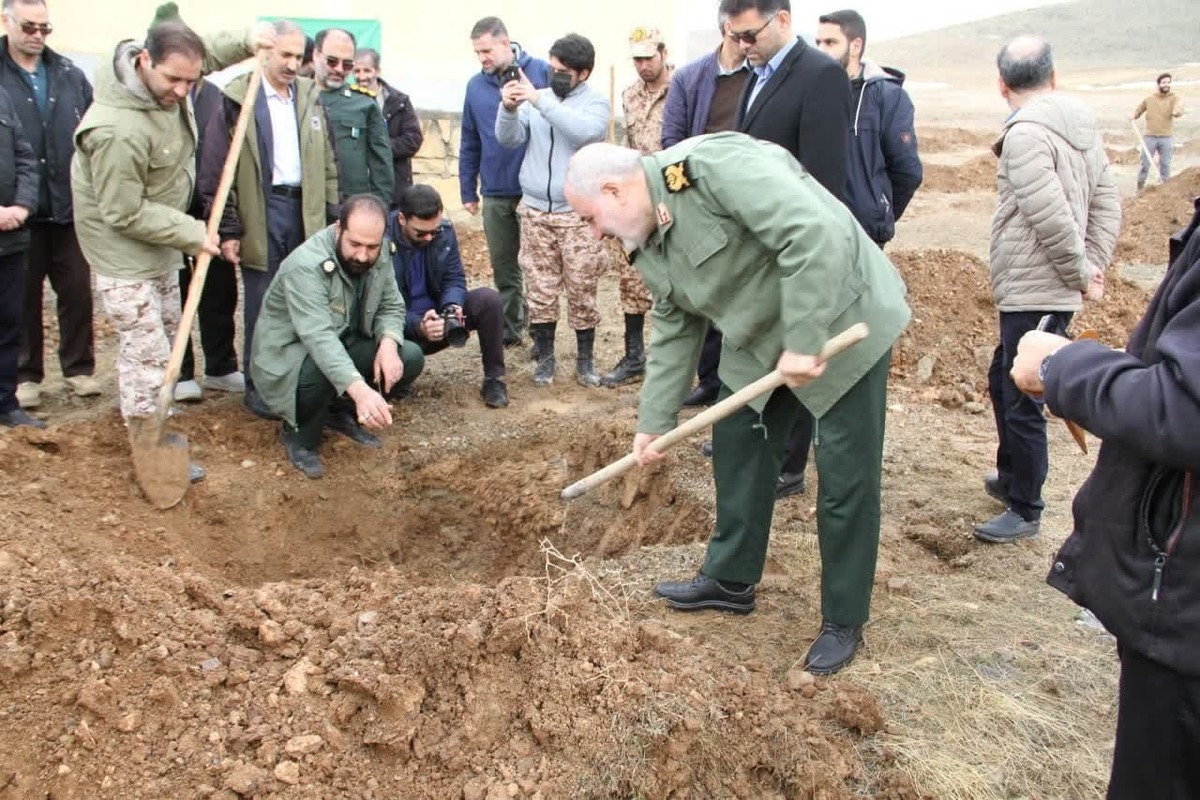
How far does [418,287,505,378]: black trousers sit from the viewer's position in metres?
5.52

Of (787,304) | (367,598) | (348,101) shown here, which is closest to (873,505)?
(787,304)

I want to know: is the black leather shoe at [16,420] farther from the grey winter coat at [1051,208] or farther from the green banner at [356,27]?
the green banner at [356,27]

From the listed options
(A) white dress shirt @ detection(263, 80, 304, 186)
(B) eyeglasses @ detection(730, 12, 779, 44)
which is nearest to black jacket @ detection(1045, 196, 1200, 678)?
(B) eyeglasses @ detection(730, 12, 779, 44)

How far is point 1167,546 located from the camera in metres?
1.71

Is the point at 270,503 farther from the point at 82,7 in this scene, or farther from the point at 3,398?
the point at 82,7

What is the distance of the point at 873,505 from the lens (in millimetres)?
2994

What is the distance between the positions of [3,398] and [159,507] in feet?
3.75

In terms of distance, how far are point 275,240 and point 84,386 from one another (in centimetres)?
131

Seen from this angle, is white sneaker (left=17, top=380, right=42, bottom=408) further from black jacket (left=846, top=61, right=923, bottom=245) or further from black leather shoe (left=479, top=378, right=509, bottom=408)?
black jacket (left=846, top=61, right=923, bottom=245)

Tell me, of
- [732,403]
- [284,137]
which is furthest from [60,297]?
[732,403]

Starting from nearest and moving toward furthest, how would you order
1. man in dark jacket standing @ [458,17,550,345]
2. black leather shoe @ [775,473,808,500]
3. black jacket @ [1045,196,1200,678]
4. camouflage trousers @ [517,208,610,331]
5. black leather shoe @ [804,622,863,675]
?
black jacket @ [1045,196,1200,678] → black leather shoe @ [804,622,863,675] → black leather shoe @ [775,473,808,500] → camouflage trousers @ [517,208,610,331] → man in dark jacket standing @ [458,17,550,345]

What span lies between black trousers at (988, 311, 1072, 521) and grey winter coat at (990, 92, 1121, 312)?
0.23 ft

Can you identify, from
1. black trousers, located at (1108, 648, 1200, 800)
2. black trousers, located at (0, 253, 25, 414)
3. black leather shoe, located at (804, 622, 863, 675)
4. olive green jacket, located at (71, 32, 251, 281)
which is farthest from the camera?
black trousers, located at (0, 253, 25, 414)

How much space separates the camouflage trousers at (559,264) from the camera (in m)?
→ 5.73
